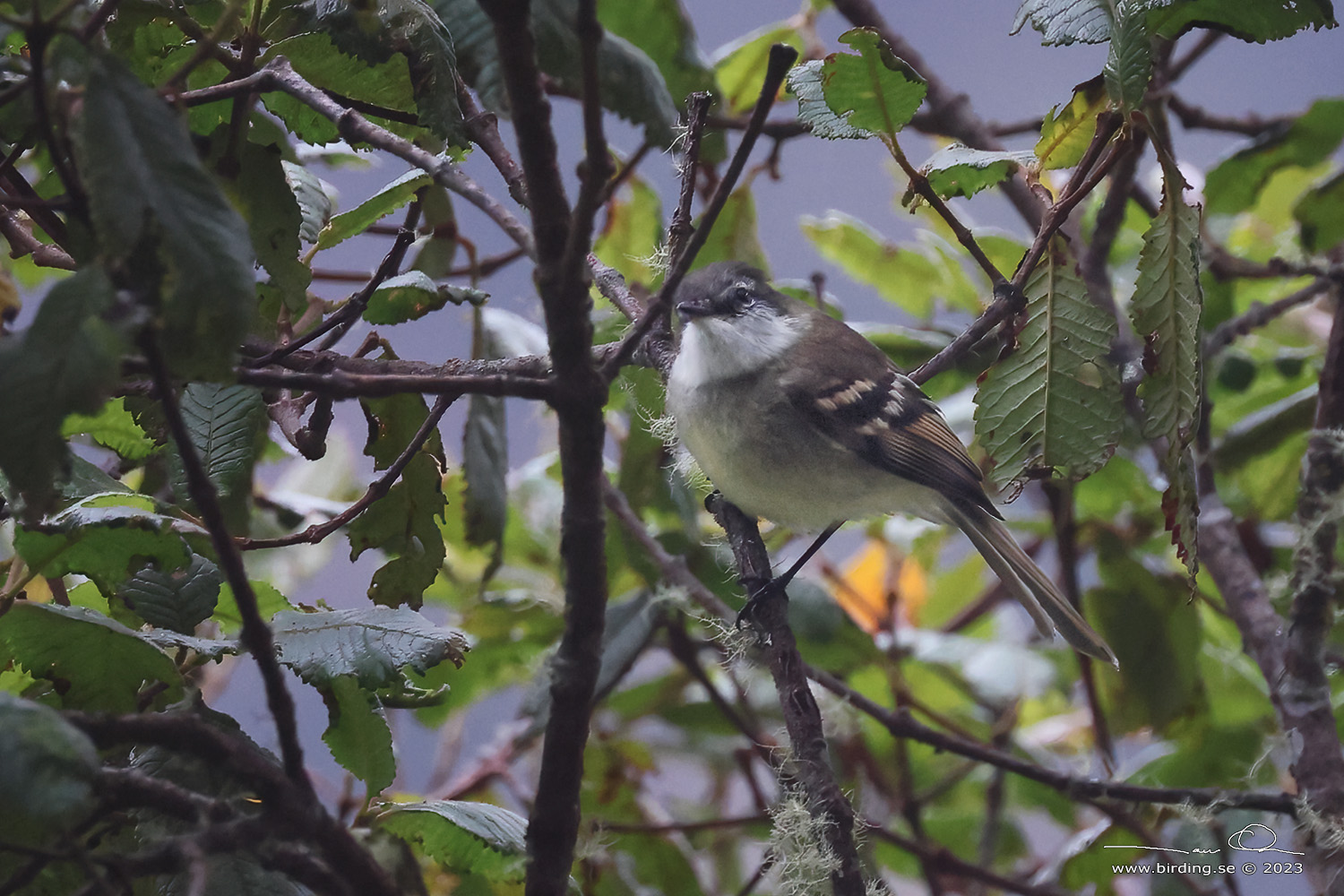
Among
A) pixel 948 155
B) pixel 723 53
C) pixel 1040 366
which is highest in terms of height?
pixel 723 53

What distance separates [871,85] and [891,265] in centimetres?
117

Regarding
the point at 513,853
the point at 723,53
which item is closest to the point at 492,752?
the point at 513,853

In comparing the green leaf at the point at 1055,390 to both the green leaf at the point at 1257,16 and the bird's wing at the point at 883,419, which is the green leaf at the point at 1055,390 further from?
the bird's wing at the point at 883,419

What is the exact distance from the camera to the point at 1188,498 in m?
1.09

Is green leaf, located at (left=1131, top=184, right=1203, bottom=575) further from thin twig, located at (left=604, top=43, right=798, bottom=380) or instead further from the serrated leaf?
the serrated leaf

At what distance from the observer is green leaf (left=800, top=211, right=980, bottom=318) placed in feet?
7.18

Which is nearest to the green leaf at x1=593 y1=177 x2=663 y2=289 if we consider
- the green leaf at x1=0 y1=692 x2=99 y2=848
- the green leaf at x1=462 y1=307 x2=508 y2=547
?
the green leaf at x1=462 y1=307 x2=508 y2=547

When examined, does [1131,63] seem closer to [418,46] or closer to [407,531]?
[418,46]

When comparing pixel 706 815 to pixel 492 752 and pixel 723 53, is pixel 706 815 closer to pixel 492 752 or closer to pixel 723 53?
pixel 492 752

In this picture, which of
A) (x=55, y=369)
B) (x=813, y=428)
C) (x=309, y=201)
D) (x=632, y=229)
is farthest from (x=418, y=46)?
(x=632, y=229)

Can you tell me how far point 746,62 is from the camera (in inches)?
82.7

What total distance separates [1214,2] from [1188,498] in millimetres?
518

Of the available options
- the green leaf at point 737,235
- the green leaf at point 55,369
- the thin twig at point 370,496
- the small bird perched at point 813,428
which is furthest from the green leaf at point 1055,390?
the green leaf at point 55,369

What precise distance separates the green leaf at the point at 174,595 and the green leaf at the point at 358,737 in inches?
5.6
